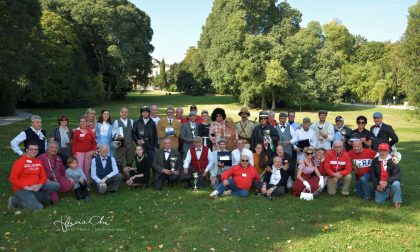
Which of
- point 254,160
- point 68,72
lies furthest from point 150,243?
point 68,72

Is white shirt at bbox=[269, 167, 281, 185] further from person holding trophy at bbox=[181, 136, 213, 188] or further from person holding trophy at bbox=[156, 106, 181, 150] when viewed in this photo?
person holding trophy at bbox=[156, 106, 181, 150]

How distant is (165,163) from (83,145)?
76.0 inches

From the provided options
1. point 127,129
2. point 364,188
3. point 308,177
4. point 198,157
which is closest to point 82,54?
point 127,129

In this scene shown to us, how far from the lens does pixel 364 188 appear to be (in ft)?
26.7

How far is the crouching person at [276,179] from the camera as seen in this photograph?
818cm

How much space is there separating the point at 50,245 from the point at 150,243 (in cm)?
149

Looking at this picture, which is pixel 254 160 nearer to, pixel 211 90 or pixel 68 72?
pixel 68 72

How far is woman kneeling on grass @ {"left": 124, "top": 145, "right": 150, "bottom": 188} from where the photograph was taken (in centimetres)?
872

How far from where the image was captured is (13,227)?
20.7 feet

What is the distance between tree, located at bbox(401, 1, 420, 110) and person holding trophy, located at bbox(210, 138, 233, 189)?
97.1ft

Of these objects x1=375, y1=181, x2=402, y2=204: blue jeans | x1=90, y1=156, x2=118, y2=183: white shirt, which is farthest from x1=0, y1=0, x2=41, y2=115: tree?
x1=375, y1=181, x2=402, y2=204: blue jeans

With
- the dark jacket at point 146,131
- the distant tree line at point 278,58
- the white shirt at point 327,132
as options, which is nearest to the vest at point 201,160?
→ the dark jacket at point 146,131

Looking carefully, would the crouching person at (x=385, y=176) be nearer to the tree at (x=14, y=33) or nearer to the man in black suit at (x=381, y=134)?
the man in black suit at (x=381, y=134)
